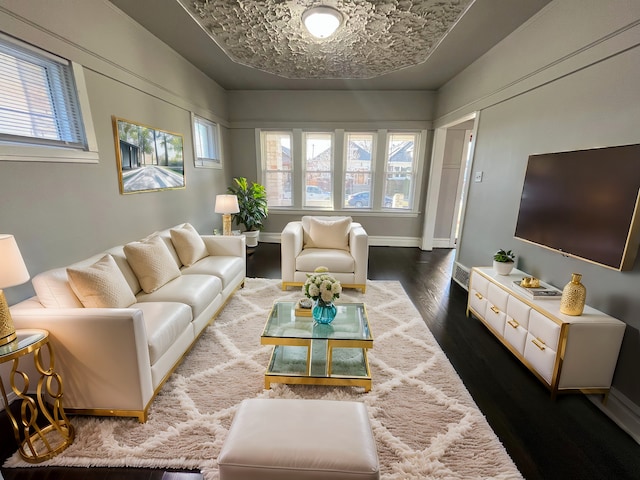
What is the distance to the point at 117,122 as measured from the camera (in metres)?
2.58

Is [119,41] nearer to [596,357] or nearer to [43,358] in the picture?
[43,358]

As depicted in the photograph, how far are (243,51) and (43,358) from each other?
306 centimetres

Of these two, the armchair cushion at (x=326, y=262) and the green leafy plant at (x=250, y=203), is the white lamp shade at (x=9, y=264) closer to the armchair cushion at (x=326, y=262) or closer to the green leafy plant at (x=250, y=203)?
the armchair cushion at (x=326, y=262)

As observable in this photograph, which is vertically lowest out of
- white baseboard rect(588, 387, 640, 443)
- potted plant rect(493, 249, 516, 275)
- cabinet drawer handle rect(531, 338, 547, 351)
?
white baseboard rect(588, 387, 640, 443)

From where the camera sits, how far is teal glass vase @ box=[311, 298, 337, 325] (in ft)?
6.95

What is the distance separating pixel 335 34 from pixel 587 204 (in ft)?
7.92

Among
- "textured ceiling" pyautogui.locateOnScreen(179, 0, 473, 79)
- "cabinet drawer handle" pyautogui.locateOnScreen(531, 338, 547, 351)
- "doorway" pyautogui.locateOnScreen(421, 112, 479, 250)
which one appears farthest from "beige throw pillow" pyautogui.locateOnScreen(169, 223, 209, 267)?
"doorway" pyautogui.locateOnScreen(421, 112, 479, 250)

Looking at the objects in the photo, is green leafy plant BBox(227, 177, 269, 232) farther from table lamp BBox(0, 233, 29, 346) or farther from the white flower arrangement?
table lamp BBox(0, 233, 29, 346)

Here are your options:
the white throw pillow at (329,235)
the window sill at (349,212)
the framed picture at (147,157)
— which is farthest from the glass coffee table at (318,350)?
the window sill at (349,212)

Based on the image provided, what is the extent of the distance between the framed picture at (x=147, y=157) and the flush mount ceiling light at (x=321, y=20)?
189 cm

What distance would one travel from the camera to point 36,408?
1.47 m

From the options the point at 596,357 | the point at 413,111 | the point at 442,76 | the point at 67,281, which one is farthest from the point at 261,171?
the point at 596,357

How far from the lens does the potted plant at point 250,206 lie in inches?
199

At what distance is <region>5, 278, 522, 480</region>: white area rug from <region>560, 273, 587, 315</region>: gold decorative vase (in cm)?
85
